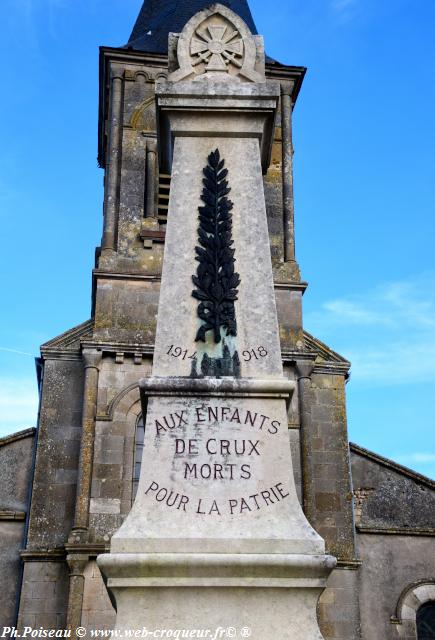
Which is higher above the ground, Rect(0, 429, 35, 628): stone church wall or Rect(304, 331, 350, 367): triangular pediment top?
Rect(304, 331, 350, 367): triangular pediment top

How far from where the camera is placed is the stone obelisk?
14.5 feet

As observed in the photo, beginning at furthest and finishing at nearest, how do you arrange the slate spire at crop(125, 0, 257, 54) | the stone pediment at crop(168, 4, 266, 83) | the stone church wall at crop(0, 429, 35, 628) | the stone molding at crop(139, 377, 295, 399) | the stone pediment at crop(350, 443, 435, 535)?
the slate spire at crop(125, 0, 257, 54), the stone pediment at crop(350, 443, 435, 535), the stone church wall at crop(0, 429, 35, 628), the stone pediment at crop(168, 4, 266, 83), the stone molding at crop(139, 377, 295, 399)

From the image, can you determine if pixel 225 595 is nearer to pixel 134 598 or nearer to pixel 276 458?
pixel 134 598

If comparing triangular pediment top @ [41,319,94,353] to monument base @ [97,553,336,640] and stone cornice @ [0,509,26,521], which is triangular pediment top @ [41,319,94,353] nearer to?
stone cornice @ [0,509,26,521]

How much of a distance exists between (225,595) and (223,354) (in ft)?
5.01

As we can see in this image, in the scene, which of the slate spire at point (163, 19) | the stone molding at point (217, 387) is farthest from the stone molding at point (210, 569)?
the slate spire at point (163, 19)

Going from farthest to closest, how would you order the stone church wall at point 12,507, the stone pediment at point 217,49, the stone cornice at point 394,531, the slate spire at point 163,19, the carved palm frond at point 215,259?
1. the slate spire at point 163,19
2. the stone cornice at point 394,531
3. the stone church wall at point 12,507
4. the stone pediment at point 217,49
5. the carved palm frond at point 215,259

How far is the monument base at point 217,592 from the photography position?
437cm

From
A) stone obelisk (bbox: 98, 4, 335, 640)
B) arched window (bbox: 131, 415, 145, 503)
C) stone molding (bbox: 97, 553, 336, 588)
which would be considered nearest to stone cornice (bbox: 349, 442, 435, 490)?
arched window (bbox: 131, 415, 145, 503)

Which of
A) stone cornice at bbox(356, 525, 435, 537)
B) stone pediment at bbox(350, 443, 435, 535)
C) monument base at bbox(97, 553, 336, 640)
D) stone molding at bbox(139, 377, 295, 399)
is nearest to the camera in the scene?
monument base at bbox(97, 553, 336, 640)

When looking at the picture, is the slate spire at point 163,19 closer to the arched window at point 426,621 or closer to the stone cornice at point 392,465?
the stone cornice at point 392,465

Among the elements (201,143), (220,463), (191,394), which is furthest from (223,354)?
(201,143)

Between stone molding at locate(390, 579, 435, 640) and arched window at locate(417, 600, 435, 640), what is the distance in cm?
16

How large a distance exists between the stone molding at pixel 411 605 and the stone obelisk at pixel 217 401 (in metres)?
9.00
